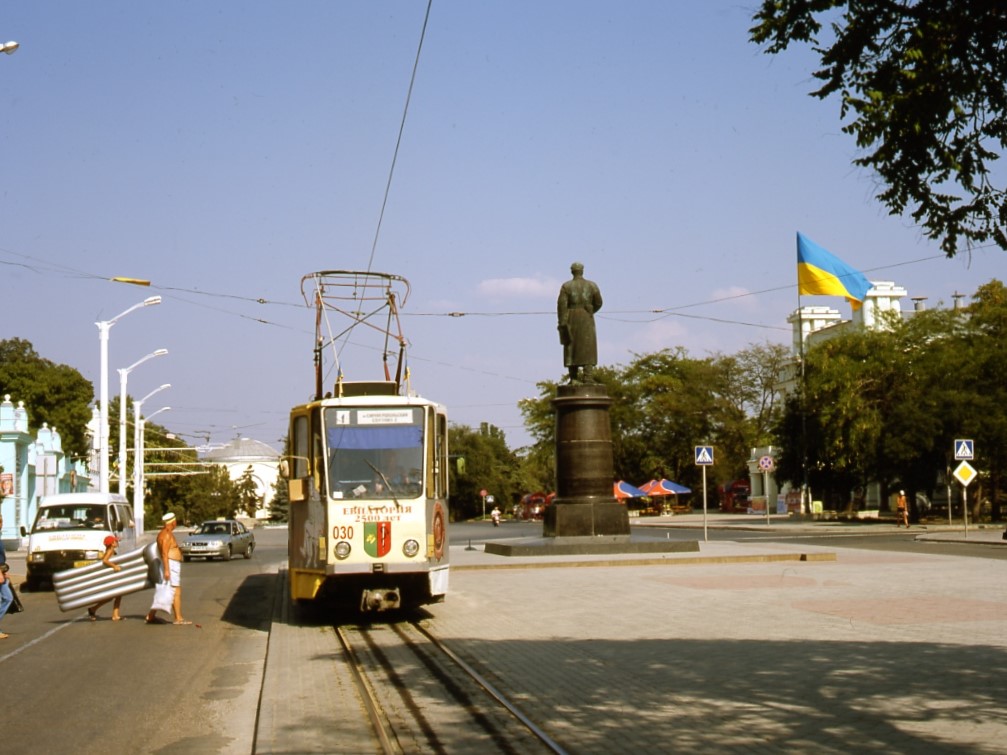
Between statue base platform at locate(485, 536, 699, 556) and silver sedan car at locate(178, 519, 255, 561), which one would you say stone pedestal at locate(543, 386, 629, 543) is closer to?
statue base platform at locate(485, 536, 699, 556)

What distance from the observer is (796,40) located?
7.60 m

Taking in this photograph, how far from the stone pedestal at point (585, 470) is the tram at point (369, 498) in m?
11.7

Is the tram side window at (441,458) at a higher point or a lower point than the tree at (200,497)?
higher

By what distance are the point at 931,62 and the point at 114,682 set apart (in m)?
8.90

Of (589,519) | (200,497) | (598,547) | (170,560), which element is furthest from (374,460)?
(200,497)

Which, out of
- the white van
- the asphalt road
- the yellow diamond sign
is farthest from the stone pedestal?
the yellow diamond sign

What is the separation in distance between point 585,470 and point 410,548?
12750 millimetres

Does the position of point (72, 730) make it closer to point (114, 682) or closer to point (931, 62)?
point (114, 682)

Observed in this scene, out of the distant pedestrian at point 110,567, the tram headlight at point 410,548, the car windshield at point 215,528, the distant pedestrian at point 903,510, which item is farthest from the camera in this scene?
the distant pedestrian at point 903,510

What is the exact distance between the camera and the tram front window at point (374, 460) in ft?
53.7

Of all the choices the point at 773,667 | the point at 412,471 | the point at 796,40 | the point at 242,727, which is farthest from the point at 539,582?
the point at 796,40

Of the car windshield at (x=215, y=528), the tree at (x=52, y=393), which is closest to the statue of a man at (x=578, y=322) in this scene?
the car windshield at (x=215, y=528)

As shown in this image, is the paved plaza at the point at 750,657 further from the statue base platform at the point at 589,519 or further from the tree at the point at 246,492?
the tree at the point at 246,492

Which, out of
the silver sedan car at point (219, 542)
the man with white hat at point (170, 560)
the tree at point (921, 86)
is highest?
the tree at point (921, 86)
